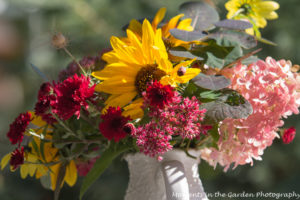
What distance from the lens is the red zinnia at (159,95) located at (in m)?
0.51

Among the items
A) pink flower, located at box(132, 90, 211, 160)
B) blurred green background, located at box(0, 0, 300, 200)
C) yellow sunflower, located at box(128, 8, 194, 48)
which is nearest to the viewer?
pink flower, located at box(132, 90, 211, 160)

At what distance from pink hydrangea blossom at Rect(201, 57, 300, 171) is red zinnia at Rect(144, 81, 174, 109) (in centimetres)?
12

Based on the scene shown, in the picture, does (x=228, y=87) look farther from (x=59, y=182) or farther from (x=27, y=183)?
(x=27, y=183)

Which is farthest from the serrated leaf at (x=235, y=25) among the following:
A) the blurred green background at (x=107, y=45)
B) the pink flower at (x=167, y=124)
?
the blurred green background at (x=107, y=45)

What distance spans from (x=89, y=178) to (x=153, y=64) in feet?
0.65

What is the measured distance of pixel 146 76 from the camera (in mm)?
560

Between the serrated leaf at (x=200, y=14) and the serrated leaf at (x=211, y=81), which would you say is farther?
the serrated leaf at (x=200, y=14)

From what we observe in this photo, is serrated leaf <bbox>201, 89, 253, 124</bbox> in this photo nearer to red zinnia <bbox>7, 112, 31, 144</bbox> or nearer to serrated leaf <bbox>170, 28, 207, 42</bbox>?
serrated leaf <bbox>170, 28, 207, 42</bbox>

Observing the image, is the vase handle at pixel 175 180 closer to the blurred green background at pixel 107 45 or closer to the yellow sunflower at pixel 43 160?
the yellow sunflower at pixel 43 160

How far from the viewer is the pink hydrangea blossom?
1.82 feet

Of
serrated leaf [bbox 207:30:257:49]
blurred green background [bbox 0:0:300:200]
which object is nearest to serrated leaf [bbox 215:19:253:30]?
serrated leaf [bbox 207:30:257:49]

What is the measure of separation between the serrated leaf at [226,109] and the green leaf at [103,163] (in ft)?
0.47

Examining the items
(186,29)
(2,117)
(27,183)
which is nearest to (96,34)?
(27,183)

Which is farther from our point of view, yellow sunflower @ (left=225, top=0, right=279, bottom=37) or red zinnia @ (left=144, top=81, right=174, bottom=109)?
yellow sunflower @ (left=225, top=0, right=279, bottom=37)
